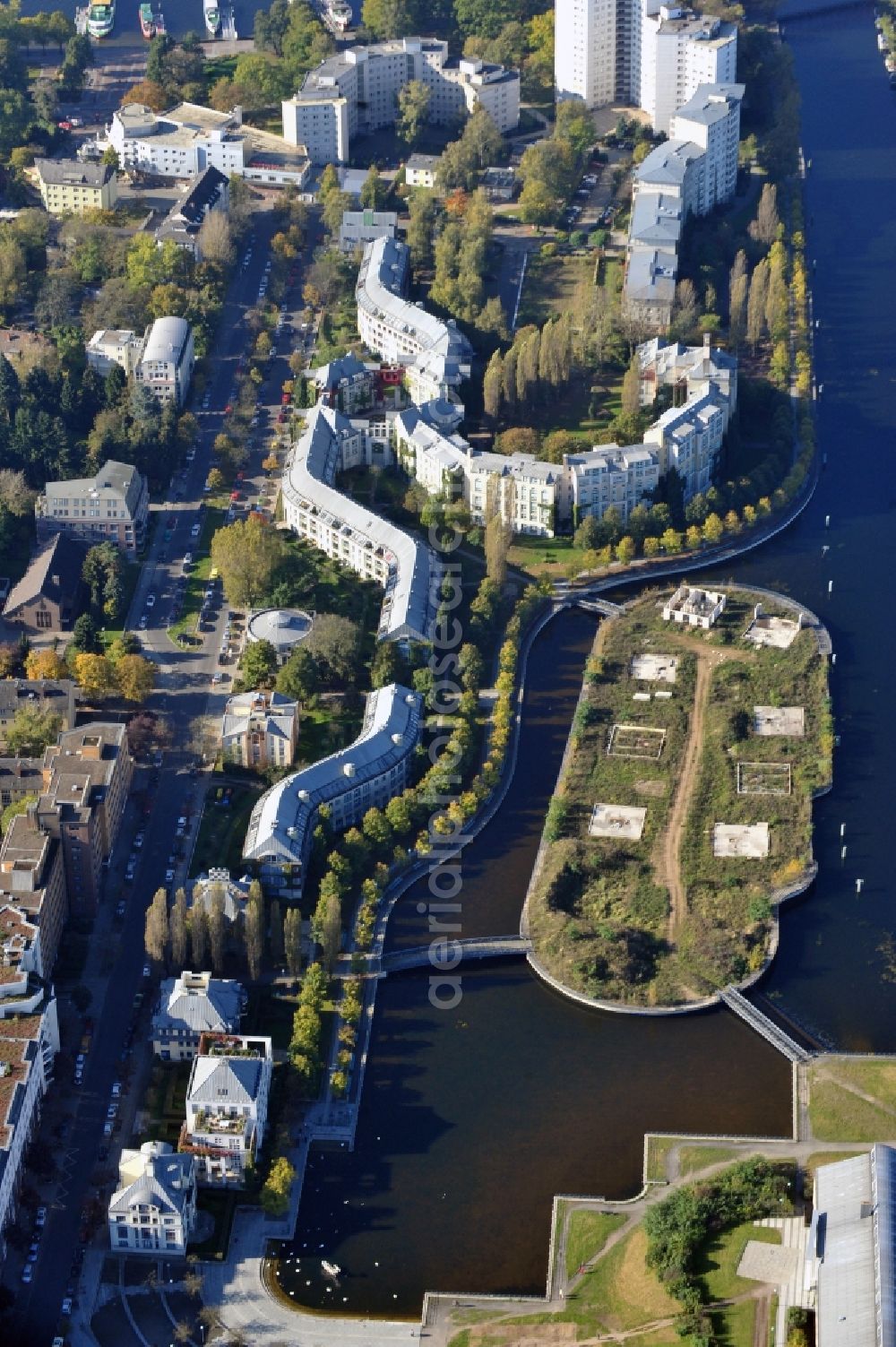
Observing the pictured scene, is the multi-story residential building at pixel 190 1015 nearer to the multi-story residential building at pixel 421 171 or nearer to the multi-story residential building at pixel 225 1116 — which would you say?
the multi-story residential building at pixel 225 1116

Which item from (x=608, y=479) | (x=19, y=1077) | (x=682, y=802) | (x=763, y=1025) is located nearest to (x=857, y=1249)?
(x=763, y=1025)

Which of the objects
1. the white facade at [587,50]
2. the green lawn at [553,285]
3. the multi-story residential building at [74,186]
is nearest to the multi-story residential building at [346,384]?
the green lawn at [553,285]

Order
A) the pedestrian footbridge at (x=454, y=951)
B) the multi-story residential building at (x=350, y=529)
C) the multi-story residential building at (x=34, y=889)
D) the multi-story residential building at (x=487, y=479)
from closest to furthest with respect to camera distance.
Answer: the multi-story residential building at (x=34, y=889) < the pedestrian footbridge at (x=454, y=951) < the multi-story residential building at (x=350, y=529) < the multi-story residential building at (x=487, y=479)

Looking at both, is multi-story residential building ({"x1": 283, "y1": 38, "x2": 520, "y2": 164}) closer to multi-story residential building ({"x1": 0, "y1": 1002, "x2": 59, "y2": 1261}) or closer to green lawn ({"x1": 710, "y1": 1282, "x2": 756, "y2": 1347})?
multi-story residential building ({"x1": 0, "y1": 1002, "x2": 59, "y2": 1261})

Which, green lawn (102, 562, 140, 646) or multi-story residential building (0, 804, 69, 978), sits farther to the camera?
green lawn (102, 562, 140, 646)

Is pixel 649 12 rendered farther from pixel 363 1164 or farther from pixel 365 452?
pixel 363 1164

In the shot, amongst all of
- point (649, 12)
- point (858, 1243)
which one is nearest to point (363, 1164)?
point (858, 1243)

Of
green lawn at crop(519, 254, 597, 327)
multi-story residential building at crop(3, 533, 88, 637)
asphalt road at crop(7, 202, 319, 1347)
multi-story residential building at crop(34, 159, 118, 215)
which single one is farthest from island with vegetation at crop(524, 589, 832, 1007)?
multi-story residential building at crop(34, 159, 118, 215)
